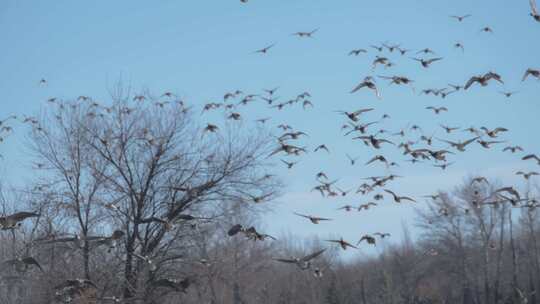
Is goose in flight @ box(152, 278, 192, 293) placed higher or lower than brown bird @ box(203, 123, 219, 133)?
lower

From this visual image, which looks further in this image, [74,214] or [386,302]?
[386,302]

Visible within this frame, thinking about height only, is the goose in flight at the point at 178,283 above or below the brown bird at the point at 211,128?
below

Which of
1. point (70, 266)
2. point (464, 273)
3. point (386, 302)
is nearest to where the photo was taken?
point (70, 266)

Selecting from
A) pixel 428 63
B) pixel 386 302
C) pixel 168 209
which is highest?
pixel 428 63

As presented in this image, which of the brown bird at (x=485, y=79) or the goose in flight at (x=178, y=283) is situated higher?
the brown bird at (x=485, y=79)

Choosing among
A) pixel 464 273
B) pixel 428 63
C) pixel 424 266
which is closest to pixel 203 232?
pixel 428 63

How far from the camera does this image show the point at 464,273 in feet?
200

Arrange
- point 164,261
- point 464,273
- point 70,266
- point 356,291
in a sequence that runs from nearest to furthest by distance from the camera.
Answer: point 70,266
point 164,261
point 464,273
point 356,291

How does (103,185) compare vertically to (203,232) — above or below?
above

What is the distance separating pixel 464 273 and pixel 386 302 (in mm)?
10949

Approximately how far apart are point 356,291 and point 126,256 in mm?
48499

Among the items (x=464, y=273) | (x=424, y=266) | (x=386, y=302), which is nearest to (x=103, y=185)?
(x=386, y=302)

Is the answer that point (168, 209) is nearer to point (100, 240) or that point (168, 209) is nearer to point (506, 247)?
point (100, 240)

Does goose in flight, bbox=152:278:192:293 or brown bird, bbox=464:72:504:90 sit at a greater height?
brown bird, bbox=464:72:504:90
